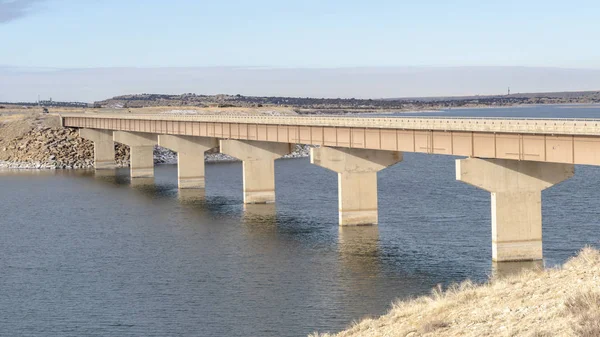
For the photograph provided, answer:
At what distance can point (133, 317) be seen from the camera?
3341 centimetres

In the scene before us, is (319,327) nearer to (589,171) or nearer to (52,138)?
(589,171)

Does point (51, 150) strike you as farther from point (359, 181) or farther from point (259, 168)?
point (359, 181)

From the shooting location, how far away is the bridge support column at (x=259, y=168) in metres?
69.6

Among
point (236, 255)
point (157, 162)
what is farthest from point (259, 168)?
point (157, 162)

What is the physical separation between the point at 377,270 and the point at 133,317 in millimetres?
12616

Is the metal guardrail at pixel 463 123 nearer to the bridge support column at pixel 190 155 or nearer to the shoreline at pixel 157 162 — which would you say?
the bridge support column at pixel 190 155

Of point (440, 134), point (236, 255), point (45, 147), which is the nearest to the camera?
point (236, 255)

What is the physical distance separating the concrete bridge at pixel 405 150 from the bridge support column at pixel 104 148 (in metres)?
17.3

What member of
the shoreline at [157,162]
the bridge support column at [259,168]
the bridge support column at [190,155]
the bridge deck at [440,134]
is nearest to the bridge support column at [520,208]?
the bridge deck at [440,134]

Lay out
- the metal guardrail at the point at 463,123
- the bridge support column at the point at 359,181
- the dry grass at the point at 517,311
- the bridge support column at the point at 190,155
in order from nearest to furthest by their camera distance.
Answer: the dry grass at the point at 517,311 < the metal guardrail at the point at 463,123 < the bridge support column at the point at 359,181 < the bridge support column at the point at 190,155

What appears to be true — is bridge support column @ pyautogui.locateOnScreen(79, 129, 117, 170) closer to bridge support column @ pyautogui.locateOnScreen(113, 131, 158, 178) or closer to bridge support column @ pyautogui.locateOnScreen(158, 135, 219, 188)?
bridge support column @ pyautogui.locateOnScreen(113, 131, 158, 178)

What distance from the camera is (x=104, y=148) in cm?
11394

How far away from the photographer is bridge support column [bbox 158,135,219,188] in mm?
83750

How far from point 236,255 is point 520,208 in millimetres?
14340
